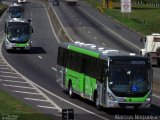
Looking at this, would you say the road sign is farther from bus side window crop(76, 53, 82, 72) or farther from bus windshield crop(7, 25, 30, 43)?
bus side window crop(76, 53, 82, 72)

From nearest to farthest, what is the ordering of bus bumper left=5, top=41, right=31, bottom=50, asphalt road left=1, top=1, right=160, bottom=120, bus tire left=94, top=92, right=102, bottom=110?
bus tire left=94, top=92, right=102, bottom=110, asphalt road left=1, top=1, right=160, bottom=120, bus bumper left=5, top=41, right=31, bottom=50

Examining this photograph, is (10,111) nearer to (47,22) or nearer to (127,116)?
(127,116)

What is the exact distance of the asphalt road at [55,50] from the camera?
98.2ft

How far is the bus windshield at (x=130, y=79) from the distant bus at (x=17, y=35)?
111 feet

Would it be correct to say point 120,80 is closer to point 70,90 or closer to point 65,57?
point 70,90

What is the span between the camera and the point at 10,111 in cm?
2662

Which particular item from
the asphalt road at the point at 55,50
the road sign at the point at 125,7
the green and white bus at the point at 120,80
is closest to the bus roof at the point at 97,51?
the green and white bus at the point at 120,80

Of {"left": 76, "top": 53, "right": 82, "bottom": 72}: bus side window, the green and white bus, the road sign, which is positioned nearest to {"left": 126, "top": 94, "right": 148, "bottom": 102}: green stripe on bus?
the green and white bus

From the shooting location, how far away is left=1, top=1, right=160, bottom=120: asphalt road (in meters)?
29.9

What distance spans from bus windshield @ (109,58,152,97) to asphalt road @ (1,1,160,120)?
45.5 inches

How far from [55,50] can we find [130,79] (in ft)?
119

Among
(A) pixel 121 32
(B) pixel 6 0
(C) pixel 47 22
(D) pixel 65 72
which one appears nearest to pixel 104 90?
(D) pixel 65 72

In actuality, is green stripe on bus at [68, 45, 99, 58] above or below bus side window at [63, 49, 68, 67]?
above

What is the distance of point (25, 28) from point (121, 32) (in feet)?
87.1
